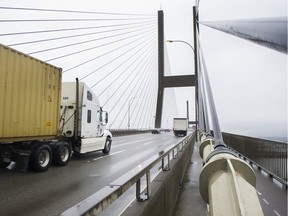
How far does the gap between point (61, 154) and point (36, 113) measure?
225cm

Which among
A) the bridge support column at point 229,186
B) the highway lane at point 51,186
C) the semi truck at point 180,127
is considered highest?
the semi truck at point 180,127

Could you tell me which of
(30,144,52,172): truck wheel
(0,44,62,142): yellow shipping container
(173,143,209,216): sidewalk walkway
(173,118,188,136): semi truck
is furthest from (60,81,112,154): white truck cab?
(173,118,188,136): semi truck

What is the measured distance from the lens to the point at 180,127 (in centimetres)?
5853

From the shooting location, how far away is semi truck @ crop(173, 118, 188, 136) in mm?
58200

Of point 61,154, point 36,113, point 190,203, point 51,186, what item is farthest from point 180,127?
point 190,203

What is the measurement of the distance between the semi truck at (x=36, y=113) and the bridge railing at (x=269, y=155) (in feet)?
24.5

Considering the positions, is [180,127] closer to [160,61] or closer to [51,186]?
[160,61]

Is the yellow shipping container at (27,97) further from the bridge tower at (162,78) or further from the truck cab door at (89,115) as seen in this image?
the bridge tower at (162,78)

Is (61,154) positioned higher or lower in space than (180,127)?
lower

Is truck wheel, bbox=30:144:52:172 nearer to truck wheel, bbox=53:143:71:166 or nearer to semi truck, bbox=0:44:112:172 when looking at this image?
semi truck, bbox=0:44:112:172

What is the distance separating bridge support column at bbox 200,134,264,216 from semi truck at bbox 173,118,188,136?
182 feet

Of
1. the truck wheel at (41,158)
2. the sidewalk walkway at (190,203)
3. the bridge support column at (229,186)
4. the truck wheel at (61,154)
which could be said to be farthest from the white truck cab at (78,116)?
the bridge support column at (229,186)

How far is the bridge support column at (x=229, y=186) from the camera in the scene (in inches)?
98.4

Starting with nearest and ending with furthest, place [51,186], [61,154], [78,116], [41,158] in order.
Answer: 1. [51,186]
2. [41,158]
3. [61,154]
4. [78,116]
